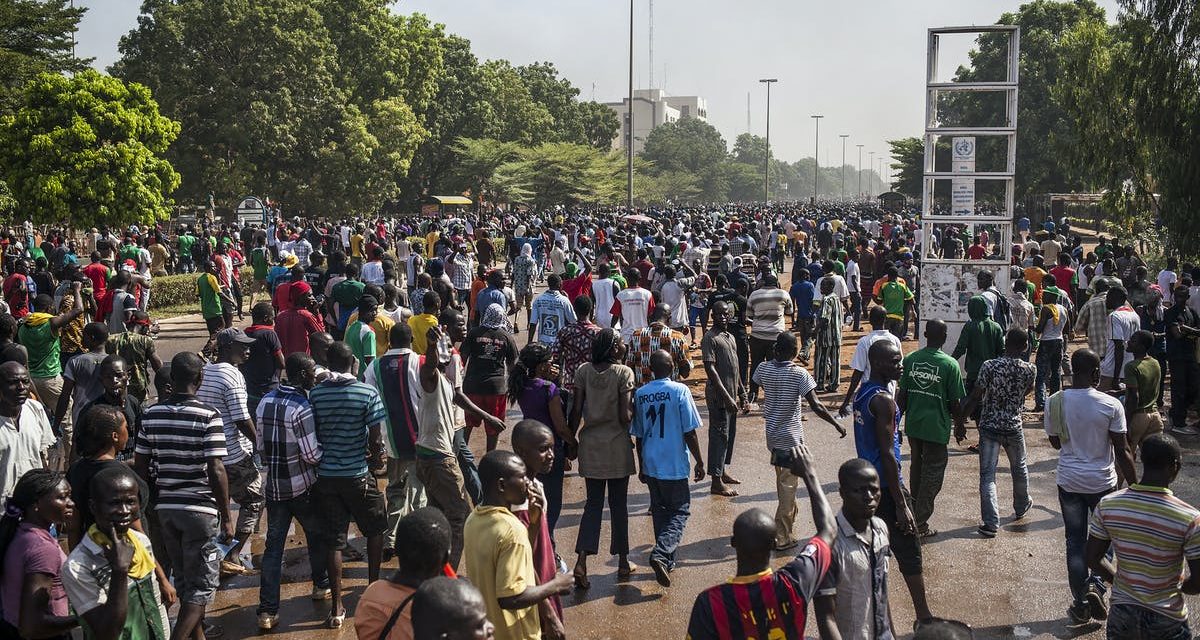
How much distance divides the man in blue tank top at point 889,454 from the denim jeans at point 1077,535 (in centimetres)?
99

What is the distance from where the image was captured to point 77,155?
2541 centimetres

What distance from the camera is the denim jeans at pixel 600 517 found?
7.14 metres

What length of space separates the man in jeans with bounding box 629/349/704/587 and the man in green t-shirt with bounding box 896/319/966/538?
5.23 feet

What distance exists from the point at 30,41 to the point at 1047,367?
112 ft

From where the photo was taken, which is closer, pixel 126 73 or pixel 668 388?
pixel 668 388

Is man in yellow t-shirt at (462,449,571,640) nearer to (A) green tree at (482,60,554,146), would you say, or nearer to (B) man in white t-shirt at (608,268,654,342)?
(B) man in white t-shirt at (608,268,654,342)

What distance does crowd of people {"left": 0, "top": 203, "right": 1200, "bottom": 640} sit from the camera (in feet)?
14.1

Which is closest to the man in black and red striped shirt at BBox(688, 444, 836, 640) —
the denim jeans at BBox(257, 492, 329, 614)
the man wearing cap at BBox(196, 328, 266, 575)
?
the denim jeans at BBox(257, 492, 329, 614)

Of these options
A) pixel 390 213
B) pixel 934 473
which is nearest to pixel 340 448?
pixel 934 473

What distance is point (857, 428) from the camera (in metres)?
6.72

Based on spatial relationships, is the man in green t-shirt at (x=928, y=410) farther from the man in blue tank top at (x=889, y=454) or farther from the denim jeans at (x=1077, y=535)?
the denim jeans at (x=1077, y=535)

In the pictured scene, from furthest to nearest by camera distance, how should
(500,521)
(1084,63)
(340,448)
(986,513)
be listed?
1. (1084,63)
2. (986,513)
3. (340,448)
4. (500,521)

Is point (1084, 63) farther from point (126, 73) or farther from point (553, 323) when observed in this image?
point (126, 73)

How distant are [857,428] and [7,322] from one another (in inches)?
273
